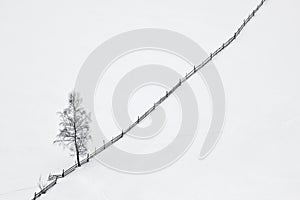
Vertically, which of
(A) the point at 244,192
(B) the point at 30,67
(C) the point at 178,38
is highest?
(C) the point at 178,38

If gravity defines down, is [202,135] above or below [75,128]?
below

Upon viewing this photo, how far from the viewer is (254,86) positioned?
34750 millimetres

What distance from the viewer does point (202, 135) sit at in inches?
1125

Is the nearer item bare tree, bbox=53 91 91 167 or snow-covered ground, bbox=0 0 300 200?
snow-covered ground, bbox=0 0 300 200

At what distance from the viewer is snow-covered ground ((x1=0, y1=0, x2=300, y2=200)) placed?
23.2 m

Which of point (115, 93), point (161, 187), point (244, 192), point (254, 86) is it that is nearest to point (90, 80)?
point (115, 93)

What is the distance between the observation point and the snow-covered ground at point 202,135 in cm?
2316

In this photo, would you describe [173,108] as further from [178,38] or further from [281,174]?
[178,38]

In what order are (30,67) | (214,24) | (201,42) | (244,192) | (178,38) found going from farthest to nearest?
(214,24) → (178,38) → (201,42) → (30,67) → (244,192)

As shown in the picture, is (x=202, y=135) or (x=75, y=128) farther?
(x=202, y=135)

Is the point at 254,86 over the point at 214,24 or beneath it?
beneath

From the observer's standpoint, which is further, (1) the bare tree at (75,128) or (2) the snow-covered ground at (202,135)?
(1) the bare tree at (75,128)

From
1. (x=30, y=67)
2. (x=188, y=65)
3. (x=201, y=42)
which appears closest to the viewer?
(x=188, y=65)

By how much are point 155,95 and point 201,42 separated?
27832mm
